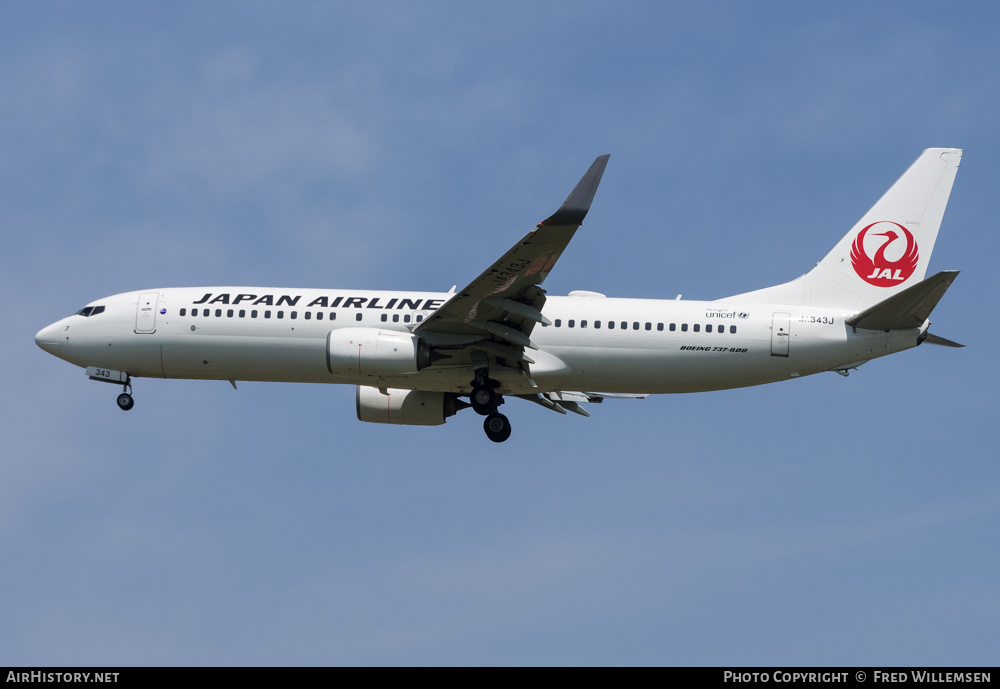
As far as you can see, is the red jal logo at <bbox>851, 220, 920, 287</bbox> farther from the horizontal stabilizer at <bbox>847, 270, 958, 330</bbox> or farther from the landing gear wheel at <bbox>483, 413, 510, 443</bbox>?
the landing gear wheel at <bbox>483, 413, 510, 443</bbox>

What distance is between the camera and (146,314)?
37750mm

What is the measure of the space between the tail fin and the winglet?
9586 millimetres

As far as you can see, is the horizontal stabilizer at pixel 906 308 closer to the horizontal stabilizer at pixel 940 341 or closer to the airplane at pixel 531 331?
the airplane at pixel 531 331

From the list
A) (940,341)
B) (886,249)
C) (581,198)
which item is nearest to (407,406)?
(581,198)

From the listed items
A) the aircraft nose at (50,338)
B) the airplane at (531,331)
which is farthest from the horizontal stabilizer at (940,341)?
the aircraft nose at (50,338)

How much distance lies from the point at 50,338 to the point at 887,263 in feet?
87.3

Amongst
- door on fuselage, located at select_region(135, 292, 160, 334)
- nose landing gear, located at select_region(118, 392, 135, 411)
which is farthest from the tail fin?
nose landing gear, located at select_region(118, 392, 135, 411)

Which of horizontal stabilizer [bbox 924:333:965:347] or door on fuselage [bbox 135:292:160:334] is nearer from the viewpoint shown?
horizontal stabilizer [bbox 924:333:965:347]

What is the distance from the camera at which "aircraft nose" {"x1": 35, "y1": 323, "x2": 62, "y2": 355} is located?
38.9 meters

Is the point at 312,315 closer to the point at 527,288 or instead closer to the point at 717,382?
the point at 527,288

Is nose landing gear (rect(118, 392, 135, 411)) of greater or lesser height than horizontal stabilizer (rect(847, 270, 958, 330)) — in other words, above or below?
above
